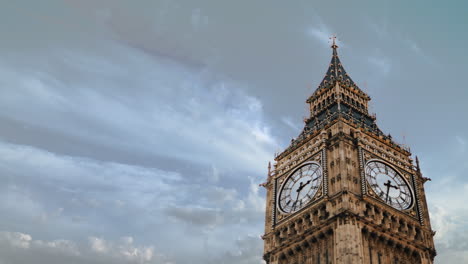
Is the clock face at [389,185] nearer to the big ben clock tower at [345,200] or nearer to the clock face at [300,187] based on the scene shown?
the big ben clock tower at [345,200]

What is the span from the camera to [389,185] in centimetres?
5666

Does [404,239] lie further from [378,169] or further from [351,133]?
[351,133]

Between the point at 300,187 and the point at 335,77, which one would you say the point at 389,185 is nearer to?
the point at 300,187

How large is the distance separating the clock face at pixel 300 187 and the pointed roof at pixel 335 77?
1767cm

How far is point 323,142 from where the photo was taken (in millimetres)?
58875

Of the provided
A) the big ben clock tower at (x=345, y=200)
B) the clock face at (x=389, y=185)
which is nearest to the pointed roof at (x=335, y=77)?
the big ben clock tower at (x=345, y=200)

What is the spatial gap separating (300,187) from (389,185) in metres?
9.39

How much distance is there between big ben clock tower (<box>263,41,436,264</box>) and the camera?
166 ft

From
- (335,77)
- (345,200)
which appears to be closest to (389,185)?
(345,200)

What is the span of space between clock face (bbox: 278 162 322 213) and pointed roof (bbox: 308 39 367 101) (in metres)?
17.7

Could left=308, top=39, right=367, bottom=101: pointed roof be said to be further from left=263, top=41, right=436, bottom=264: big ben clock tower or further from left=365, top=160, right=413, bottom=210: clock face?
left=365, top=160, right=413, bottom=210: clock face

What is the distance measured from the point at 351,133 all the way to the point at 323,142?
379cm

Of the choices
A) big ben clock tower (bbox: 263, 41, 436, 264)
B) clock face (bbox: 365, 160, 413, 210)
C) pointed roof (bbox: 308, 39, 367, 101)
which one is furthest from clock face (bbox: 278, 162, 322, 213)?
pointed roof (bbox: 308, 39, 367, 101)

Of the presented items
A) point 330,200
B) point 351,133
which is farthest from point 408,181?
point 330,200
